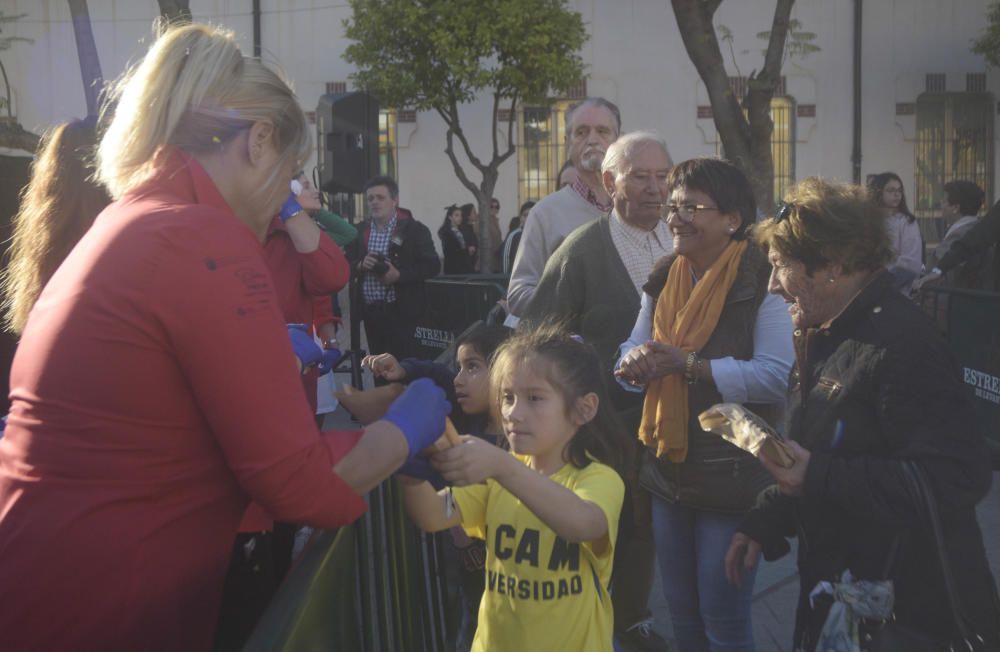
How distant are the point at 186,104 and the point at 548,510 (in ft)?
3.45

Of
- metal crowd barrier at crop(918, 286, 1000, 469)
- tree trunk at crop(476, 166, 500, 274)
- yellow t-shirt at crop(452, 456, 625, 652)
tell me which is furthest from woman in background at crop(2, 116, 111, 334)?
tree trunk at crop(476, 166, 500, 274)

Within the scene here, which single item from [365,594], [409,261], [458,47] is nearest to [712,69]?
[409,261]

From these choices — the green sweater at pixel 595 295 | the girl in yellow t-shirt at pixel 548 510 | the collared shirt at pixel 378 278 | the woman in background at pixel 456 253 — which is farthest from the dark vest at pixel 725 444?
the woman in background at pixel 456 253

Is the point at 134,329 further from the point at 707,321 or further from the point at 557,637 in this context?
the point at 707,321

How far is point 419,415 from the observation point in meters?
1.91

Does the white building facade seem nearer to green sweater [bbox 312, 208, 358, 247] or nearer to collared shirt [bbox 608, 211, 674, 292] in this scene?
green sweater [bbox 312, 208, 358, 247]

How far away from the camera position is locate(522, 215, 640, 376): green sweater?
3.85m

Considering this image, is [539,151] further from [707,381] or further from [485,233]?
[707,381]

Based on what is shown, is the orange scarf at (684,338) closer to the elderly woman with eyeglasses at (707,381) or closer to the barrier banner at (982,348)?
the elderly woman with eyeglasses at (707,381)

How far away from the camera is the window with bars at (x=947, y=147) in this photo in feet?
74.9

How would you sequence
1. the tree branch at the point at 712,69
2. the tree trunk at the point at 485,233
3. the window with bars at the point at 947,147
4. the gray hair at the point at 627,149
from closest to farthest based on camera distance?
1. the gray hair at the point at 627,149
2. the tree branch at the point at 712,69
3. the tree trunk at the point at 485,233
4. the window with bars at the point at 947,147

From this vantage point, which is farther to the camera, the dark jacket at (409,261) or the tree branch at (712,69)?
the tree branch at (712,69)

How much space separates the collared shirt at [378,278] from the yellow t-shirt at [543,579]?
20.7 feet

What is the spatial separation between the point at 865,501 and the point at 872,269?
0.55 metres
